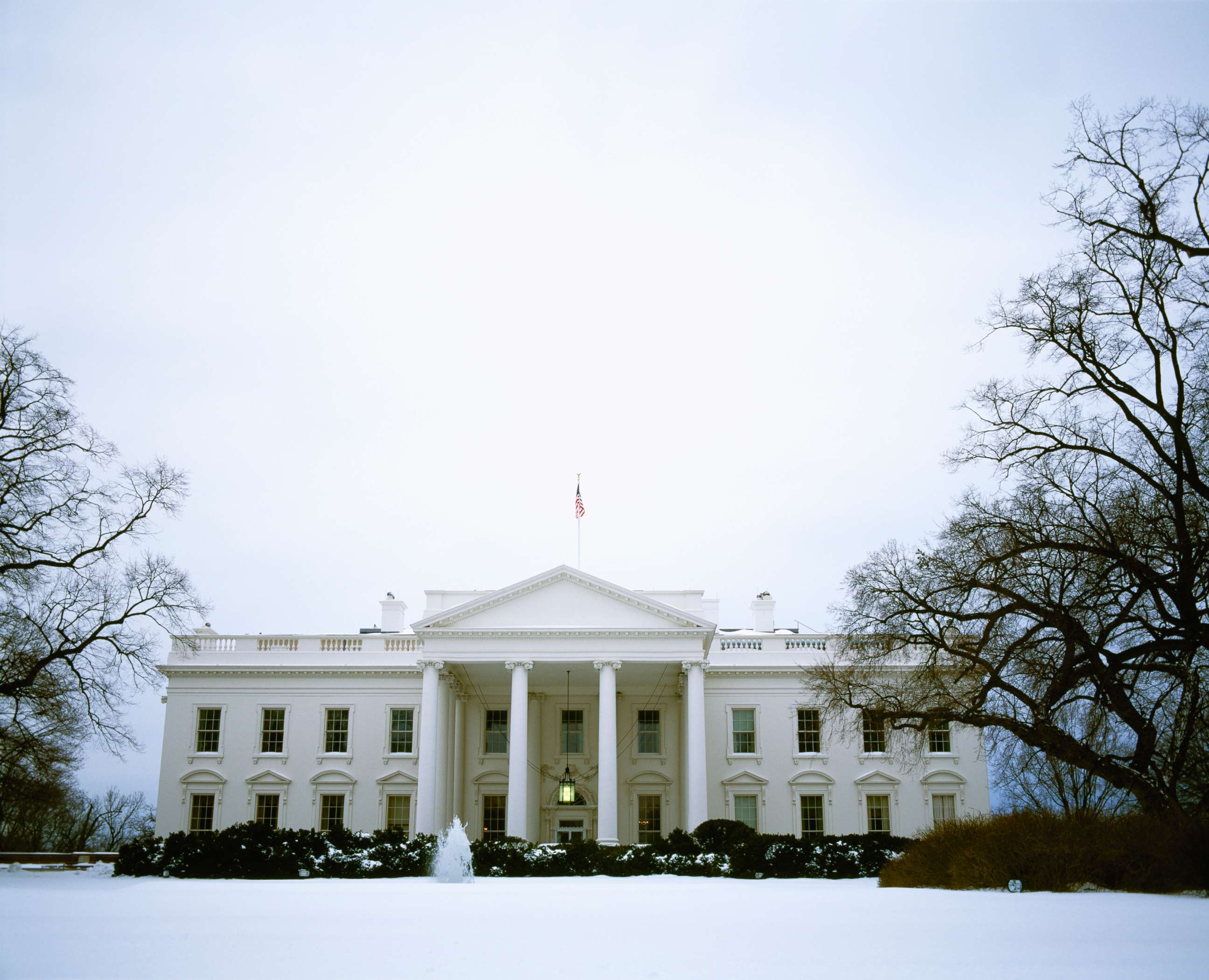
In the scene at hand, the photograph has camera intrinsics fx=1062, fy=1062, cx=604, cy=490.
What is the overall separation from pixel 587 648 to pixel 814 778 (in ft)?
33.4

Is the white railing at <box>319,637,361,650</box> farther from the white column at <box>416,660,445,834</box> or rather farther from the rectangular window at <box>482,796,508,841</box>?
the rectangular window at <box>482,796,508,841</box>

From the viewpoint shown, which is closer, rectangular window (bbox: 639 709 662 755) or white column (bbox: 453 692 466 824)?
white column (bbox: 453 692 466 824)

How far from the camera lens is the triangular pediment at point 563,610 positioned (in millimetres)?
35188

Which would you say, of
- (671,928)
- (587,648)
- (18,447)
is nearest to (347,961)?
(671,928)

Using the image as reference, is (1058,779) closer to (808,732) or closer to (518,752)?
(808,732)

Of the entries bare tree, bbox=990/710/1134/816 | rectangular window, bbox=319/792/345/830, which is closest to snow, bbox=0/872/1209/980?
bare tree, bbox=990/710/1134/816

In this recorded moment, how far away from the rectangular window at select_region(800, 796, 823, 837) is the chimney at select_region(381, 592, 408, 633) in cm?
1780

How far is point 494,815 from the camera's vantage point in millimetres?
39250

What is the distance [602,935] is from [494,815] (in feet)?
96.6

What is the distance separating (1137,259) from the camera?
58.9ft

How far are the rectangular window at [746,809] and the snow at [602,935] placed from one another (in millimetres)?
22413

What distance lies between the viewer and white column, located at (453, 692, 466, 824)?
125 ft

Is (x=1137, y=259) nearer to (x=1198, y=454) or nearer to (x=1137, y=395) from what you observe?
(x=1137, y=395)

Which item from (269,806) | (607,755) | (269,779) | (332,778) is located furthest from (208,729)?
(607,755)
